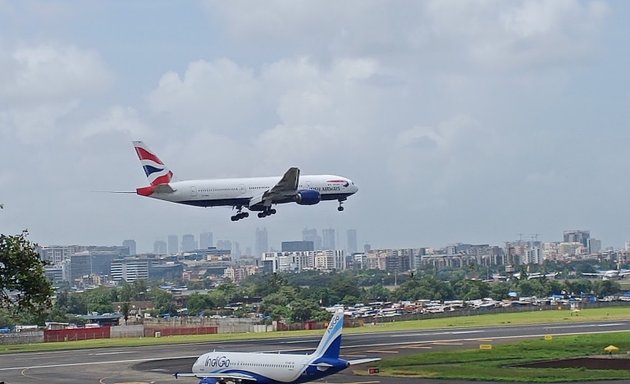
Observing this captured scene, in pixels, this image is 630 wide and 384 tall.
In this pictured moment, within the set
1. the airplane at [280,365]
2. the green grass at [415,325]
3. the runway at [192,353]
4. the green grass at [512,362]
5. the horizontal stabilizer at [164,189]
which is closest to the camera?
the airplane at [280,365]

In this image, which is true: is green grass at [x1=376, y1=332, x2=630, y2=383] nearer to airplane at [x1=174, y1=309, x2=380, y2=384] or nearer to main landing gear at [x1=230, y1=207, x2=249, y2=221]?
airplane at [x1=174, y1=309, x2=380, y2=384]

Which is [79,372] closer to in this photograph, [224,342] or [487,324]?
[224,342]

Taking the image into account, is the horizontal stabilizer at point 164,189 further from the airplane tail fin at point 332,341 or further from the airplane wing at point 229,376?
the airplane tail fin at point 332,341

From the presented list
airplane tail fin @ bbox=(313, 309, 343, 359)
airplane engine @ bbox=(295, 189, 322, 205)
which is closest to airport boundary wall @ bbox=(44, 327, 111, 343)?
airplane engine @ bbox=(295, 189, 322, 205)

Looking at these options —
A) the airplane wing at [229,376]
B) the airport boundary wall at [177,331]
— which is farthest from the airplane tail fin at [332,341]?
the airport boundary wall at [177,331]

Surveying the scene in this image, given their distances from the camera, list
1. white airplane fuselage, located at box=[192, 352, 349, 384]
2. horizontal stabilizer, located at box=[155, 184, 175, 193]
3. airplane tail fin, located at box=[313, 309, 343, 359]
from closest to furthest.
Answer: airplane tail fin, located at box=[313, 309, 343, 359] < white airplane fuselage, located at box=[192, 352, 349, 384] < horizontal stabilizer, located at box=[155, 184, 175, 193]

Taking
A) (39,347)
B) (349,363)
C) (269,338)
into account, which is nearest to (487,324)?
(269,338)
